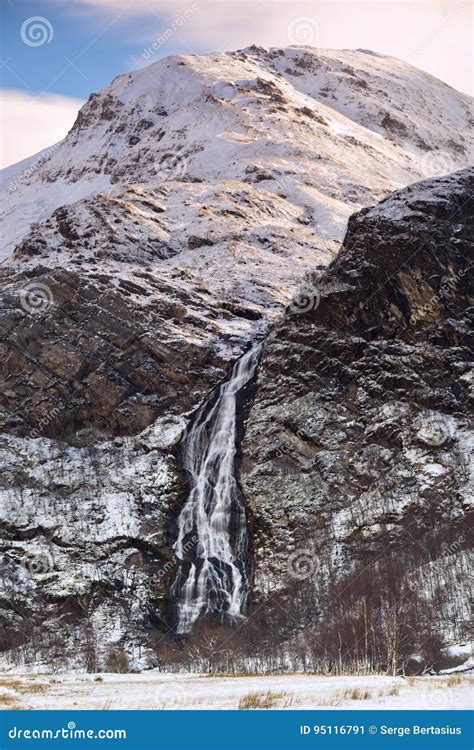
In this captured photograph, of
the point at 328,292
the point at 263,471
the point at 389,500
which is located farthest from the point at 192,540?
the point at 328,292

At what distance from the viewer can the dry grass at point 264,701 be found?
41.1 meters

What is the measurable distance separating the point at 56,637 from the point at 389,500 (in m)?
34.3

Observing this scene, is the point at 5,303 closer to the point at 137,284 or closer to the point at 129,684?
the point at 137,284

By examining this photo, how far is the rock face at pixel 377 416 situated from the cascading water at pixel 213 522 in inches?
81.4

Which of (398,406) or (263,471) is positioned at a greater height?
(398,406)

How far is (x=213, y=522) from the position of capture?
341 feet

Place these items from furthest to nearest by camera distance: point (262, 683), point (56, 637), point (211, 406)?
point (211, 406) → point (56, 637) → point (262, 683)

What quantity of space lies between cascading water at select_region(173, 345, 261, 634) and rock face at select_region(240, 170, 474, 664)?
2.07 m

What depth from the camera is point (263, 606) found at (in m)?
93.8
